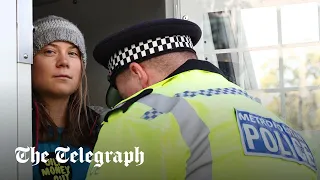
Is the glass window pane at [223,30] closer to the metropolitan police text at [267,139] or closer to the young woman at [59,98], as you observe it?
the young woman at [59,98]

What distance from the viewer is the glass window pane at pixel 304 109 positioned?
88.1 inches

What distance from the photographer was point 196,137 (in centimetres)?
106

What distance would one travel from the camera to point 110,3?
3209 millimetres

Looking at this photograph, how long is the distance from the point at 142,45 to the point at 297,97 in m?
1.13

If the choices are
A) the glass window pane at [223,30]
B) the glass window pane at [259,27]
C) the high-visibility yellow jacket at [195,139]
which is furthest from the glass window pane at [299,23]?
the high-visibility yellow jacket at [195,139]

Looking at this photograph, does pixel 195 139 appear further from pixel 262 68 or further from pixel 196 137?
pixel 262 68

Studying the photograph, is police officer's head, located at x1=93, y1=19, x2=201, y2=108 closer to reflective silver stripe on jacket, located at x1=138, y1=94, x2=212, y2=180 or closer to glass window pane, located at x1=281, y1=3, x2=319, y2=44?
reflective silver stripe on jacket, located at x1=138, y1=94, x2=212, y2=180

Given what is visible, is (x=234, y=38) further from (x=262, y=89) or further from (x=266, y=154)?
(x=266, y=154)

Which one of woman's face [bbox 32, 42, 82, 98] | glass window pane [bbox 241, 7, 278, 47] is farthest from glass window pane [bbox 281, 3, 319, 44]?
woman's face [bbox 32, 42, 82, 98]

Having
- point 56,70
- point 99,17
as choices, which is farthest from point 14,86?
point 99,17

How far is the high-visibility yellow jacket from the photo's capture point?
1.06 metres

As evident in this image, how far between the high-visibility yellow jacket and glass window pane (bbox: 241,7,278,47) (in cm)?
118

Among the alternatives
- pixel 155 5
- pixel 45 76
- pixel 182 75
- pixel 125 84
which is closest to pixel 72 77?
pixel 45 76

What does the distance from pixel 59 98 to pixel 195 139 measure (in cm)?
104
